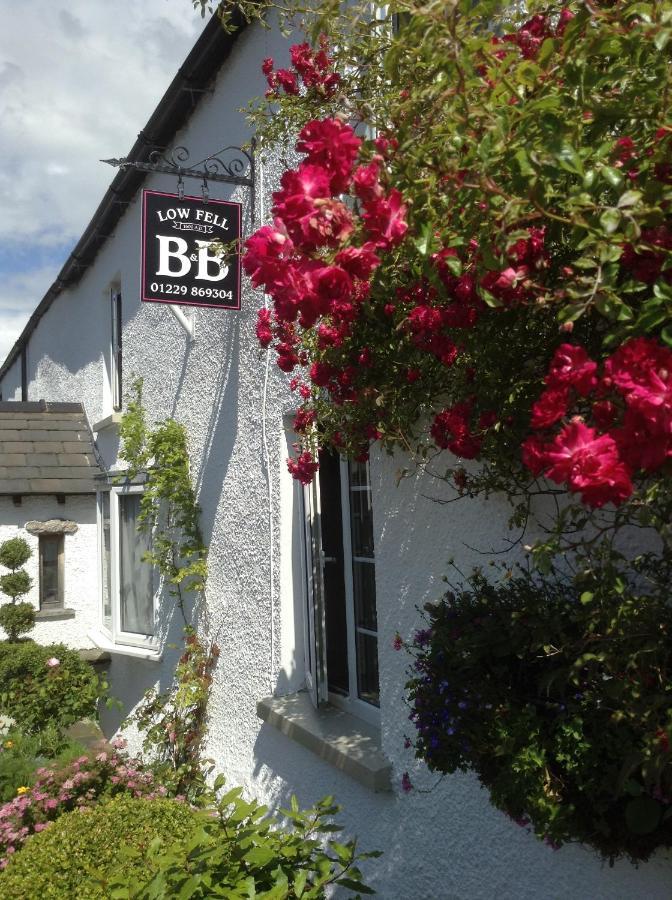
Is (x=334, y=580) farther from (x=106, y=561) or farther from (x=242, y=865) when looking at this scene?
(x=106, y=561)

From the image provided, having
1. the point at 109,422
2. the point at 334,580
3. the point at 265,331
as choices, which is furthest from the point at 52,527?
the point at 265,331

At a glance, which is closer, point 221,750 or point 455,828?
point 455,828

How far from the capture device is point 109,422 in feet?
29.8

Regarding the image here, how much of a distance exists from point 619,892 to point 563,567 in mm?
984

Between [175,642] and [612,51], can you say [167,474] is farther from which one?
[612,51]

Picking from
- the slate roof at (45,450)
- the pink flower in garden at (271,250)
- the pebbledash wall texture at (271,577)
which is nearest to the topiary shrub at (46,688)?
the pebbledash wall texture at (271,577)

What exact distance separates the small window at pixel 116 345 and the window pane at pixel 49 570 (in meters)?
1.98

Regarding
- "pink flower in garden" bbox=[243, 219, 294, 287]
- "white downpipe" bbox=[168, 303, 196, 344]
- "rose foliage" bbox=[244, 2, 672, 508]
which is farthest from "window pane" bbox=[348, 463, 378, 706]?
"pink flower in garden" bbox=[243, 219, 294, 287]

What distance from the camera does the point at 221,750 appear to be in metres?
5.70

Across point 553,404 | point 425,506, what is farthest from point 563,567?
point 553,404

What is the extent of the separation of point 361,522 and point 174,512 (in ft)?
7.98

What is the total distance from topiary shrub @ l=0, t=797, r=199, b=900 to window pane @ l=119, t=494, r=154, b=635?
3.64m

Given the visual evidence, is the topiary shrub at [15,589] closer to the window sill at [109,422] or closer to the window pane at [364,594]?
the window sill at [109,422]

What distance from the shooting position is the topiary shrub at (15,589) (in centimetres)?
923
